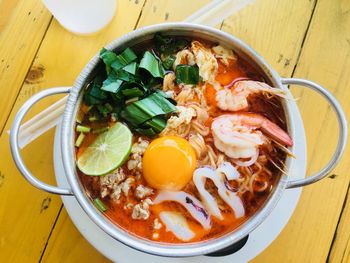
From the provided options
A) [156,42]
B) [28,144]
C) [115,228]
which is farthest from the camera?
[28,144]

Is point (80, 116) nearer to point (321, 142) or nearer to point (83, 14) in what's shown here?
point (83, 14)

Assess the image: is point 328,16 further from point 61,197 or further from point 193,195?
point 61,197

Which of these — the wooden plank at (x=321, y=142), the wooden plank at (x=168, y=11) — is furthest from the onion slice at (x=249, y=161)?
the wooden plank at (x=168, y=11)

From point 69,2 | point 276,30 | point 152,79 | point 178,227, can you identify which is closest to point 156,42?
point 152,79

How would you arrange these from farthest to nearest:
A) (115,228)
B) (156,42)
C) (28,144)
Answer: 1. (28,144)
2. (156,42)
3. (115,228)

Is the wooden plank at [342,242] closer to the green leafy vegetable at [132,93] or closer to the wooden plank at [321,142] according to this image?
the wooden plank at [321,142]

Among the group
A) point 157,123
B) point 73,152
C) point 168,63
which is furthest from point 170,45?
point 73,152
